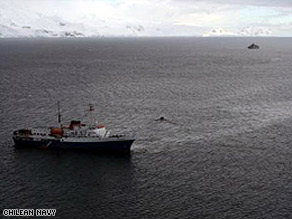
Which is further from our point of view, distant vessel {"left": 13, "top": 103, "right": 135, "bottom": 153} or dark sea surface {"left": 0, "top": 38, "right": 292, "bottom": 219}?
distant vessel {"left": 13, "top": 103, "right": 135, "bottom": 153}

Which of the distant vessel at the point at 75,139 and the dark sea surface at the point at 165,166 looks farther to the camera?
the distant vessel at the point at 75,139

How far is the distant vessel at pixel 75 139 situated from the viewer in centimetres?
11329

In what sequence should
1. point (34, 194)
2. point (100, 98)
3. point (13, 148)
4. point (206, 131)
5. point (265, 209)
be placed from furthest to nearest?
point (100, 98)
point (206, 131)
point (13, 148)
point (34, 194)
point (265, 209)

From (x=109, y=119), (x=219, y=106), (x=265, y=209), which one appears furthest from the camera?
(x=219, y=106)

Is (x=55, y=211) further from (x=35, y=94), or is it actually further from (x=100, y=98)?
(x=35, y=94)

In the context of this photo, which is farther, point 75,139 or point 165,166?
point 75,139

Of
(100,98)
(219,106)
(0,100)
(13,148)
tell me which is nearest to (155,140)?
(13,148)

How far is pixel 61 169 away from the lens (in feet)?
333

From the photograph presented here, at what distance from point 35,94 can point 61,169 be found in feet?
307

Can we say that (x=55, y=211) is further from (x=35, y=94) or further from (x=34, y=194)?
(x=35, y=94)

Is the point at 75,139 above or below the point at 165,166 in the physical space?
above

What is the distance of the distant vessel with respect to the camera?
113 meters

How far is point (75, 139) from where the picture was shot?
379 feet

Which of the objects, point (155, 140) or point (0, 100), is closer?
point (155, 140)
